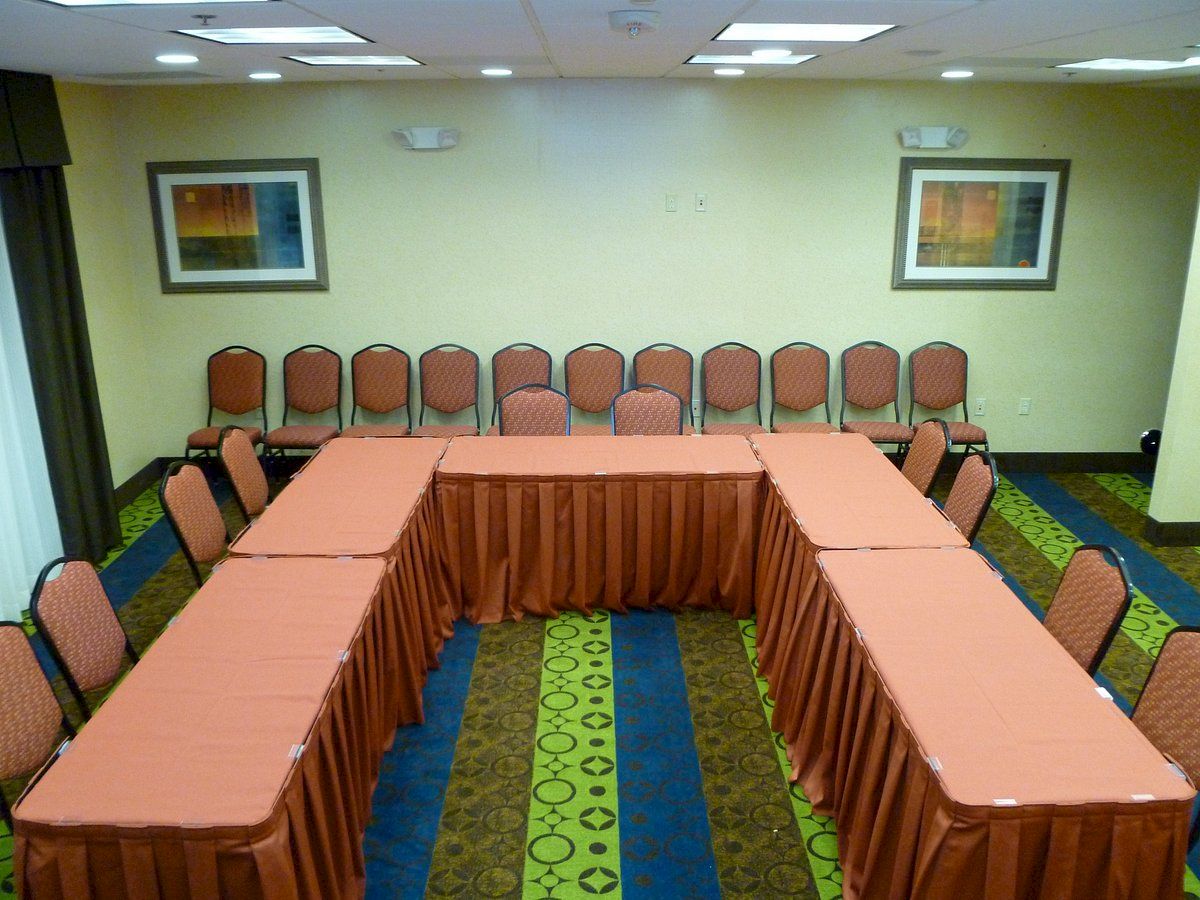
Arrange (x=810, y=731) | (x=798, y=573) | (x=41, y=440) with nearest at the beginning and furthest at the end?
(x=810, y=731), (x=798, y=573), (x=41, y=440)

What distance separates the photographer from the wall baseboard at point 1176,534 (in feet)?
19.9

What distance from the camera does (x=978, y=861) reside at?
8.34 ft

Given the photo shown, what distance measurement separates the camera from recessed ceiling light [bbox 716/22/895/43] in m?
4.03

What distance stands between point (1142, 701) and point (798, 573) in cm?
145

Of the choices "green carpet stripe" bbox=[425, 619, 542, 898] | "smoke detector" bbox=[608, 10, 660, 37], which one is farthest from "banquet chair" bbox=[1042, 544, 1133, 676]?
"smoke detector" bbox=[608, 10, 660, 37]

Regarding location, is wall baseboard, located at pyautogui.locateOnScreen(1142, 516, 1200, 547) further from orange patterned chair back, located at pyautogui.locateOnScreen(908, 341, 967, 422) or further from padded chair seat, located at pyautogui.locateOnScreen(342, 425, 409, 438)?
padded chair seat, located at pyautogui.locateOnScreen(342, 425, 409, 438)

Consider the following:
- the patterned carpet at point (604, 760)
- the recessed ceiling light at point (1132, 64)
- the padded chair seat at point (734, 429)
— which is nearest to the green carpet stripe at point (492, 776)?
the patterned carpet at point (604, 760)

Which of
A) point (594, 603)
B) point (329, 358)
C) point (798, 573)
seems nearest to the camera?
point (798, 573)

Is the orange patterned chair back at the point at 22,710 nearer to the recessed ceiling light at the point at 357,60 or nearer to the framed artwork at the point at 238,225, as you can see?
the recessed ceiling light at the point at 357,60

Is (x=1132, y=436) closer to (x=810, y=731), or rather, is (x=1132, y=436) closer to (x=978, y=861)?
(x=810, y=731)

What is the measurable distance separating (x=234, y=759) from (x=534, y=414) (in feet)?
11.4

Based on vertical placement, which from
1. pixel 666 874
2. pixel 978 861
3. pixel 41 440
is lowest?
pixel 666 874

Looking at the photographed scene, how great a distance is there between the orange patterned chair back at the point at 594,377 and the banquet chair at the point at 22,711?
4.44 m

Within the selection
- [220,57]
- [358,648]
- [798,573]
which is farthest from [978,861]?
[220,57]
